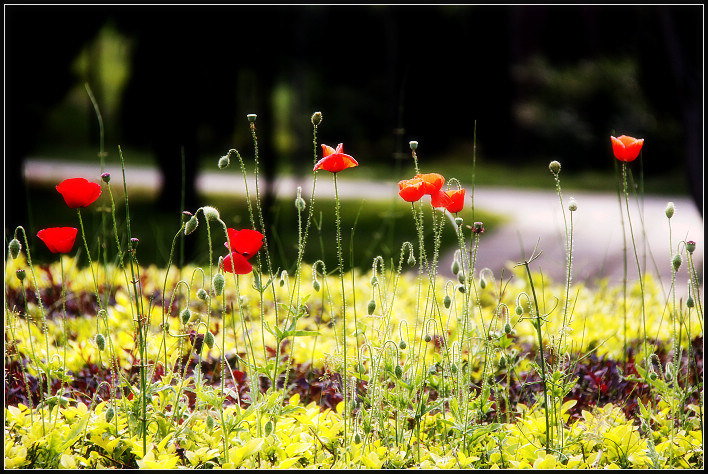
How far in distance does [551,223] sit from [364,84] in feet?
38.8

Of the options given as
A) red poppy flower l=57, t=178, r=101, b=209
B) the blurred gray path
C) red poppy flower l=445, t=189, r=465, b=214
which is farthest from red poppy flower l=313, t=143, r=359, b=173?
the blurred gray path

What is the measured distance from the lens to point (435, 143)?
822 inches

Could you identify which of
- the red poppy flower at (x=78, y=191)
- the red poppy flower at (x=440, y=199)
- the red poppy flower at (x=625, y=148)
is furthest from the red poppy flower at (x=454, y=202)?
the red poppy flower at (x=78, y=191)

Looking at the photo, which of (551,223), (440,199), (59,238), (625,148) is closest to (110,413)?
(59,238)

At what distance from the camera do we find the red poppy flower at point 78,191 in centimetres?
175

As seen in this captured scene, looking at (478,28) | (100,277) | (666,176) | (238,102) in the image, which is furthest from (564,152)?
(100,277)

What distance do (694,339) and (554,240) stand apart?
623cm

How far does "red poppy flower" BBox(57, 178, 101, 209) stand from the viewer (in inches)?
68.8

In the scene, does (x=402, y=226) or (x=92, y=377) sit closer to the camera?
Answer: (x=92, y=377)

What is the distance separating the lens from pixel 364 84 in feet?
68.8

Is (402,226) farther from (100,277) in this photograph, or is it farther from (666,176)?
(666,176)

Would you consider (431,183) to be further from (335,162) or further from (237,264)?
(237,264)

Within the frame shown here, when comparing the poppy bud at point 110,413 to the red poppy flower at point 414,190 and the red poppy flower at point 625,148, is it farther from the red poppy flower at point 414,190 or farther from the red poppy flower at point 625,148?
the red poppy flower at point 625,148

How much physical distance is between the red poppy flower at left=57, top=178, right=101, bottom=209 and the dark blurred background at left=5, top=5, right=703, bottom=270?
3.27 metres
